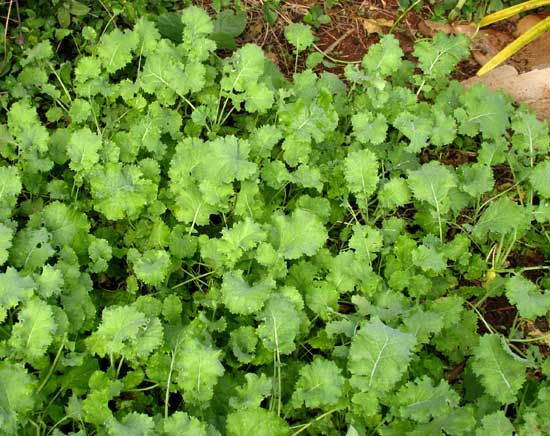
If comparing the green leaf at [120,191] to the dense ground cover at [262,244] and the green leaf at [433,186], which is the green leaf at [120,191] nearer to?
the dense ground cover at [262,244]

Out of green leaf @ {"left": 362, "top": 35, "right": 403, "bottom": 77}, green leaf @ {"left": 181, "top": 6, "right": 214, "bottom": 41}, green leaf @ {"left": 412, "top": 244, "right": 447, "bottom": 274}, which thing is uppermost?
green leaf @ {"left": 181, "top": 6, "right": 214, "bottom": 41}

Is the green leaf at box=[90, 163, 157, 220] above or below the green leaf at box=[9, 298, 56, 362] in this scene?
above

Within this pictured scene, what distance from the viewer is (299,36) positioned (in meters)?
3.16

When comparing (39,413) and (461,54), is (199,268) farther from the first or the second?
(461,54)

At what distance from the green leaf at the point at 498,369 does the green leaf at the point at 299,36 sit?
1.59m

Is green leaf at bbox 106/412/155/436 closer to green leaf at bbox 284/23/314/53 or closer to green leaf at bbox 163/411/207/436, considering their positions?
green leaf at bbox 163/411/207/436

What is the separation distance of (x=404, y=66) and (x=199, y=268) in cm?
139

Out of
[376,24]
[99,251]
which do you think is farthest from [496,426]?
[376,24]

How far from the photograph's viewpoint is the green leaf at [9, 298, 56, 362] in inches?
84.2

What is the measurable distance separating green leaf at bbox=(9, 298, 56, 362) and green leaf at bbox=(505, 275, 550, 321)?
1.55 m

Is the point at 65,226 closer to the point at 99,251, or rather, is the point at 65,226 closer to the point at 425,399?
the point at 99,251

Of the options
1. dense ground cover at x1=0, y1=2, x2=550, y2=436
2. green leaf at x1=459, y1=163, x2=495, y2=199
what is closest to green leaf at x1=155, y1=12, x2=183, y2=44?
dense ground cover at x1=0, y1=2, x2=550, y2=436

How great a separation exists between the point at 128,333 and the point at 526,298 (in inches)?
53.5

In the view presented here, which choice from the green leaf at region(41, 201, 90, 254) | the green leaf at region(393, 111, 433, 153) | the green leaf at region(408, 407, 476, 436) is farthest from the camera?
the green leaf at region(393, 111, 433, 153)
